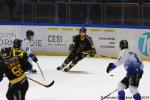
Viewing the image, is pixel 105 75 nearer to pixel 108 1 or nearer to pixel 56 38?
pixel 56 38

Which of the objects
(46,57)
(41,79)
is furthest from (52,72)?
(46,57)

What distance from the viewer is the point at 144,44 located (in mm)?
15367

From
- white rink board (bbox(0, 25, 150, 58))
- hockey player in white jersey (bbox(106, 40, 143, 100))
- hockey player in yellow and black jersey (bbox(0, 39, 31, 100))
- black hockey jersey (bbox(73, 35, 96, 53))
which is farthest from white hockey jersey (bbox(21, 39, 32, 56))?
white rink board (bbox(0, 25, 150, 58))

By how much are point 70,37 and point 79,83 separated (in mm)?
5329

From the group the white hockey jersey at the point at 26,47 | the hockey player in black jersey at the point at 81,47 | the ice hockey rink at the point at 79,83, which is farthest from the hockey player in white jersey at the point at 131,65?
the hockey player in black jersey at the point at 81,47

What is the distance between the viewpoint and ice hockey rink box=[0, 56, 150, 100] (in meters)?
9.55

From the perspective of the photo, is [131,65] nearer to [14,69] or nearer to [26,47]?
[14,69]

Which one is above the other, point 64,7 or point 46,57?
point 64,7

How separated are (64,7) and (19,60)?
34.3 feet

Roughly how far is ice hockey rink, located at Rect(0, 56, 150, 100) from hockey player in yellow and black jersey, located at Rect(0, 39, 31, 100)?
6.88 ft

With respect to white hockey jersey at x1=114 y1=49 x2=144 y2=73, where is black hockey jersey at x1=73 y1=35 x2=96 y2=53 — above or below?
above

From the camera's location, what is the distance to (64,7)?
1736 cm

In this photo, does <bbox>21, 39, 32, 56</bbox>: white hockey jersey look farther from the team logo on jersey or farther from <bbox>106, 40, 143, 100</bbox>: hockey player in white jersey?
the team logo on jersey

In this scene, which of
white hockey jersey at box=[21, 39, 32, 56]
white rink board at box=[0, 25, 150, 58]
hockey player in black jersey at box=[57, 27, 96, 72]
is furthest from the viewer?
white rink board at box=[0, 25, 150, 58]
